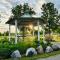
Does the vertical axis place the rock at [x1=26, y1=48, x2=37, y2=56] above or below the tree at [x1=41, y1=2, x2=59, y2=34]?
below

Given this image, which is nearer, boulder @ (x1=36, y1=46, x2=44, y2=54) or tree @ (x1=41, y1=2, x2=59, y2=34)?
boulder @ (x1=36, y1=46, x2=44, y2=54)

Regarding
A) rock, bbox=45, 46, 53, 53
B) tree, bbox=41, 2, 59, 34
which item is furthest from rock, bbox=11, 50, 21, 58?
tree, bbox=41, 2, 59, 34

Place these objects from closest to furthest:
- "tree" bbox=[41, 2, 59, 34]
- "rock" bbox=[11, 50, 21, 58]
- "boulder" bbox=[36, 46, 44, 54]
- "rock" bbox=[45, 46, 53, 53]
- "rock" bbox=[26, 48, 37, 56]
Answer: "rock" bbox=[11, 50, 21, 58] < "rock" bbox=[26, 48, 37, 56] < "boulder" bbox=[36, 46, 44, 54] < "rock" bbox=[45, 46, 53, 53] < "tree" bbox=[41, 2, 59, 34]

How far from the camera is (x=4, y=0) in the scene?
6196 inches

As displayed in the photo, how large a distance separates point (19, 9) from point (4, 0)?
100013mm

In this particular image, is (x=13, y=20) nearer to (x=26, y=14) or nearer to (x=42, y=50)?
(x=26, y=14)

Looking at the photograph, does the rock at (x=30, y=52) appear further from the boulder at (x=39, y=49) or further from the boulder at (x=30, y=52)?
the boulder at (x=39, y=49)

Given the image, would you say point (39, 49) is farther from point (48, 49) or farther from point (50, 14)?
point (50, 14)

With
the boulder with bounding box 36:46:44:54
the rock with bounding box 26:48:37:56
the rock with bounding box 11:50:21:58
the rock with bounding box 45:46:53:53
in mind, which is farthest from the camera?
the rock with bounding box 45:46:53:53

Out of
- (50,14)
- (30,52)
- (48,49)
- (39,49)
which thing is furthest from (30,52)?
(50,14)

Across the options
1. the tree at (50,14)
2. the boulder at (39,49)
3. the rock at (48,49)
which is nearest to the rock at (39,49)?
the boulder at (39,49)


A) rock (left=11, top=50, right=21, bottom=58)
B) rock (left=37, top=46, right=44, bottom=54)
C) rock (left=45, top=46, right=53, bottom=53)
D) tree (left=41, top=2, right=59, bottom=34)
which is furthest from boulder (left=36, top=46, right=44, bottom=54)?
tree (left=41, top=2, right=59, bottom=34)

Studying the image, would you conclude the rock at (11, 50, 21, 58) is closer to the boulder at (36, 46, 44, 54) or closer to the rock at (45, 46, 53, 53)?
the boulder at (36, 46, 44, 54)

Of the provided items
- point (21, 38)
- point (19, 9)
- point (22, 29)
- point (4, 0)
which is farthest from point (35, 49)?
point (4, 0)
